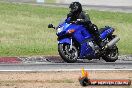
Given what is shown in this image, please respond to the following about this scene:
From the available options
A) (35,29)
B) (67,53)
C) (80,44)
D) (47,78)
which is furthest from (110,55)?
(35,29)

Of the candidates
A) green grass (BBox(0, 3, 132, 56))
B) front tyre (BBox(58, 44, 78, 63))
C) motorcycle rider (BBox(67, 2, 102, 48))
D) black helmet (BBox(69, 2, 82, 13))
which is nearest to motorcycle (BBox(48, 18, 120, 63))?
front tyre (BBox(58, 44, 78, 63))

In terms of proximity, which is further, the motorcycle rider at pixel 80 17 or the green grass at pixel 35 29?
the green grass at pixel 35 29

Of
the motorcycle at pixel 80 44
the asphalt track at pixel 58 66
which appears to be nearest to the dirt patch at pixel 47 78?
the asphalt track at pixel 58 66

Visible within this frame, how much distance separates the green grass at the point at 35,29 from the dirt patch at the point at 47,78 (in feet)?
15.2

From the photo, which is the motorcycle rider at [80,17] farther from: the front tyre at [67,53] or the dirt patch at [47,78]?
the dirt patch at [47,78]

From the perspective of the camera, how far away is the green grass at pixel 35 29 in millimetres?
17078

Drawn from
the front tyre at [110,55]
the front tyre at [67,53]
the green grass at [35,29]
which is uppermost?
the front tyre at [67,53]

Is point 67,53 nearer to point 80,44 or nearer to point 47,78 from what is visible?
point 80,44

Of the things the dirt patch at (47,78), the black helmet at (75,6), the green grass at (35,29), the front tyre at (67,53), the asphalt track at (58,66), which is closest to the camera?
the dirt patch at (47,78)

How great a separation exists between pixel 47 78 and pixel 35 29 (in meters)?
13.6

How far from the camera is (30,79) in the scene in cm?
1043

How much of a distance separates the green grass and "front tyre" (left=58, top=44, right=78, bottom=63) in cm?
316

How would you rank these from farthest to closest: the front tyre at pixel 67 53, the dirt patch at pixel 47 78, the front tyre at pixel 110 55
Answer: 1. the front tyre at pixel 110 55
2. the front tyre at pixel 67 53
3. the dirt patch at pixel 47 78

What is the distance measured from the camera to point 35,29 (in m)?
24.1
